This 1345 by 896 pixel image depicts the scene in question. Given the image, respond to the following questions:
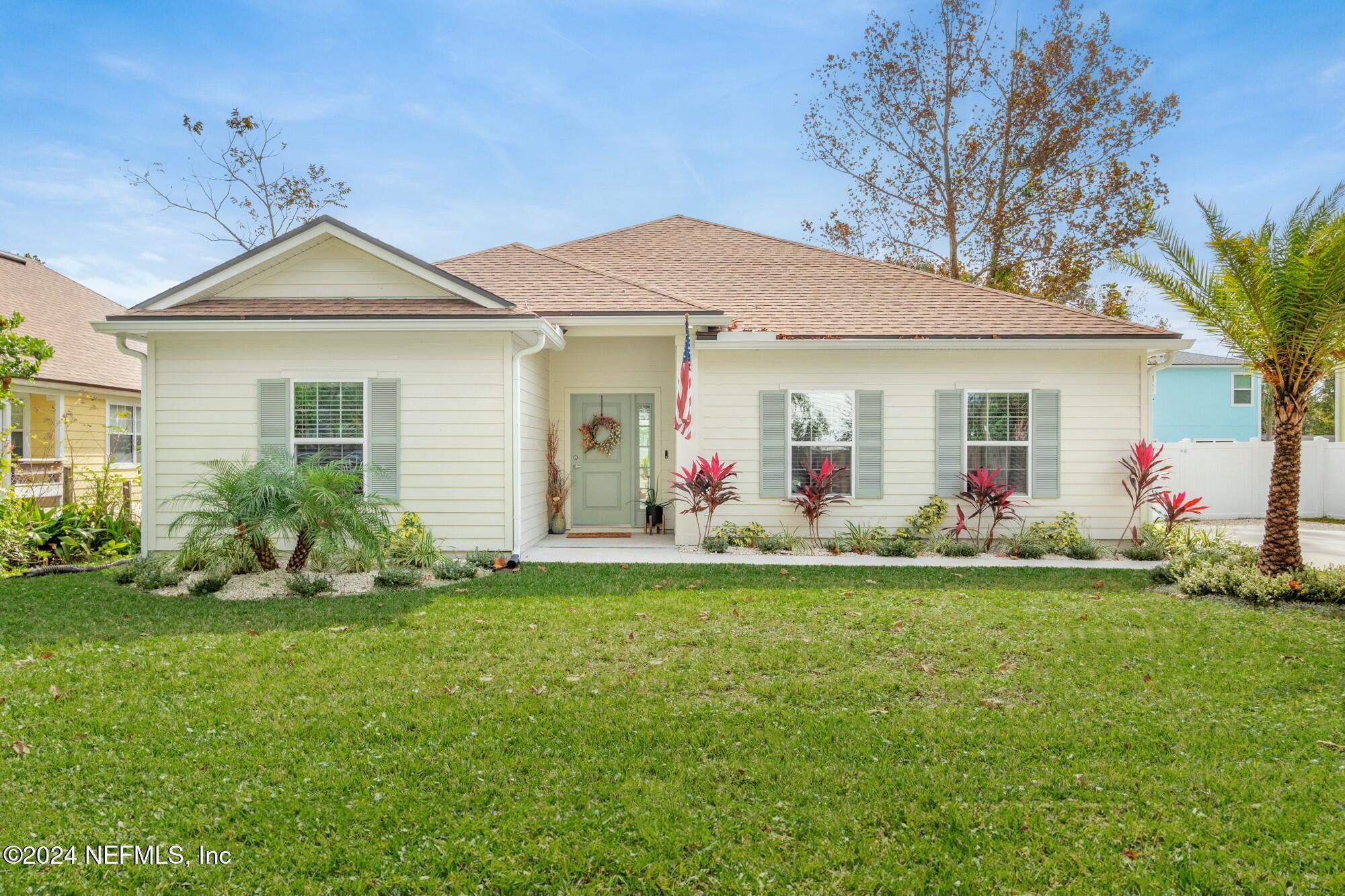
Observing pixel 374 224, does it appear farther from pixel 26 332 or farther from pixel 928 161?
pixel 928 161

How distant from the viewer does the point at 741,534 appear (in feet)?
32.7

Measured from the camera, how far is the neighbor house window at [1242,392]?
76.2 feet

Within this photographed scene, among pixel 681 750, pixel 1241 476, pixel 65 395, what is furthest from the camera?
pixel 1241 476

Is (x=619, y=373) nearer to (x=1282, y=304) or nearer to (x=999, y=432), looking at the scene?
(x=999, y=432)

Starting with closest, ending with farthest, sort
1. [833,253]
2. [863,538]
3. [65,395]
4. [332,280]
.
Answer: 1. [332,280]
2. [863,538]
3. [833,253]
4. [65,395]

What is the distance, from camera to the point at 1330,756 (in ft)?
11.4

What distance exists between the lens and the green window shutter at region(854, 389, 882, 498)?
10.1 m

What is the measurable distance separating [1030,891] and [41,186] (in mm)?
22977

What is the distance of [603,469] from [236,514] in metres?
5.68

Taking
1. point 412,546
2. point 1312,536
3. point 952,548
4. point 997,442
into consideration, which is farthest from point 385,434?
point 1312,536

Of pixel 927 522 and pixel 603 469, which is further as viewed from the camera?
pixel 603 469

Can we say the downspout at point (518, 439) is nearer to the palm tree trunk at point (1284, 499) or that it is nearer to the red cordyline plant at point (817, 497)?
the red cordyline plant at point (817, 497)

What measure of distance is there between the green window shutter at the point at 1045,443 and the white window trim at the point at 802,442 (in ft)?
7.83

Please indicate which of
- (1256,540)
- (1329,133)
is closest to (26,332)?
(1256,540)
